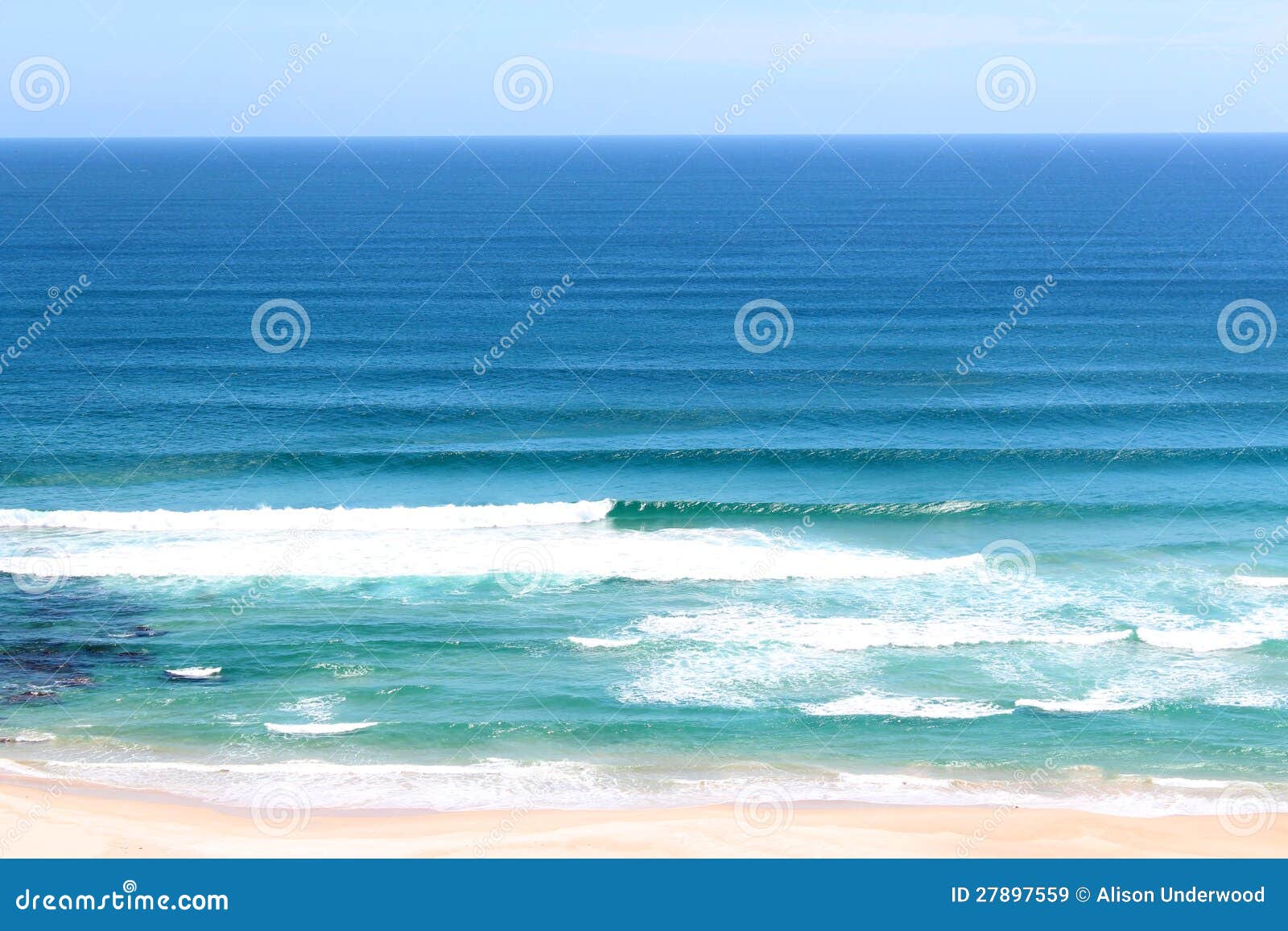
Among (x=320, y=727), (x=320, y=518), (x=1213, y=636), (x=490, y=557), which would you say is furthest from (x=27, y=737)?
(x=1213, y=636)

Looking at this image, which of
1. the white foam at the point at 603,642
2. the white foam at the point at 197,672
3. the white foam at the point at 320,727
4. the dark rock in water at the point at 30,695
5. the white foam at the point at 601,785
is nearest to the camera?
the white foam at the point at 601,785

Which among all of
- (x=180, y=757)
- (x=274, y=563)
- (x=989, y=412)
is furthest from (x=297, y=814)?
(x=989, y=412)

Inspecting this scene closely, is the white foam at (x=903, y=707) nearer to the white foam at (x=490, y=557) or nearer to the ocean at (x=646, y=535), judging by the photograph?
the ocean at (x=646, y=535)

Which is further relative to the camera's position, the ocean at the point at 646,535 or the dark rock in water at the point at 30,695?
the dark rock in water at the point at 30,695

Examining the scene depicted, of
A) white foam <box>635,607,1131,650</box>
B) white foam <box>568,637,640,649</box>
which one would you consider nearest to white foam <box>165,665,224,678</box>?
white foam <box>568,637,640,649</box>

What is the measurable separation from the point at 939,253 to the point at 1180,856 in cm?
6618

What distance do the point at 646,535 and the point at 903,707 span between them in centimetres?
1183

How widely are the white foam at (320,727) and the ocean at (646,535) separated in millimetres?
81

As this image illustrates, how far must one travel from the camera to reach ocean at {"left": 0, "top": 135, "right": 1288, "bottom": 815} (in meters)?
22.8

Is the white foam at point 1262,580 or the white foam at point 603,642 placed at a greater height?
the white foam at point 1262,580

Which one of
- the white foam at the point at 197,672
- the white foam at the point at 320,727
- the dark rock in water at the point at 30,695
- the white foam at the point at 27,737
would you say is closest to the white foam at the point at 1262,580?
the white foam at the point at 320,727

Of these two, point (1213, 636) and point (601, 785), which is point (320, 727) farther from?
point (1213, 636)

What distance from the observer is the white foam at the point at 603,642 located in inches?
1069

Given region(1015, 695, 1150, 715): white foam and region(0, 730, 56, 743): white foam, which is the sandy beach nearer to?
region(0, 730, 56, 743): white foam
